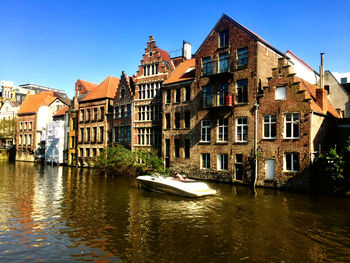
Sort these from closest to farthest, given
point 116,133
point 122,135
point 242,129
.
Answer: point 242,129 < point 122,135 < point 116,133

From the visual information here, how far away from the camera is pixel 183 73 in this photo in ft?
114

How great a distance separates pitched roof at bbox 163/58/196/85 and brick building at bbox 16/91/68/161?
33.3 meters

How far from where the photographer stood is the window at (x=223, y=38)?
29594mm

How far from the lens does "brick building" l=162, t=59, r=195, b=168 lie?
32625 millimetres

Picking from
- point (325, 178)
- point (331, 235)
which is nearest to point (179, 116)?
point (325, 178)

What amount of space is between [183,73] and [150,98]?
19.4ft

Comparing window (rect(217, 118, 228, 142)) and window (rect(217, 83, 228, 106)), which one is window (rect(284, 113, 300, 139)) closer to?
window (rect(217, 118, 228, 142))

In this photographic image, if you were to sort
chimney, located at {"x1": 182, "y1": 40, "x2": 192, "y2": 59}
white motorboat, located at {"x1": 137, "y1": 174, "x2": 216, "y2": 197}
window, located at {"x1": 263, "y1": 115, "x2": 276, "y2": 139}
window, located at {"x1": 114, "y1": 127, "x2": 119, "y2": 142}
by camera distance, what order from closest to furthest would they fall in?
white motorboat, located at {"x1": 137, "y1": 174, "x2": 216, "y2": 197} < window, located at {"x1": 263, "y1": 115, "x2": 276, "y2": 139} < chimney, located at {"x1": 182, "y1": 40, "x2": 192, "y2": 59} < window, located at {"x1": 114, "y1": 127, "x2": 119, "y2": 142}

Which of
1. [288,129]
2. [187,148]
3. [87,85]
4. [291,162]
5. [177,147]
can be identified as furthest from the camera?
[87,85]

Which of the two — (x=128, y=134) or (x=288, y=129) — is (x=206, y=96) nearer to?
(x=288, y=129)

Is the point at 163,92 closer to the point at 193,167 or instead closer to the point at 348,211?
the point at 193,167

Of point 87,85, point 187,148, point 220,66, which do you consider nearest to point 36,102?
point 87,85

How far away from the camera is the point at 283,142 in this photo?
24.6 metres

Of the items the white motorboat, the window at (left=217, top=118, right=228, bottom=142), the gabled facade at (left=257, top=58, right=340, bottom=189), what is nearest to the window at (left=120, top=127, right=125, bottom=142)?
the window at (left=217, top=118, right=228, bottom=142)
